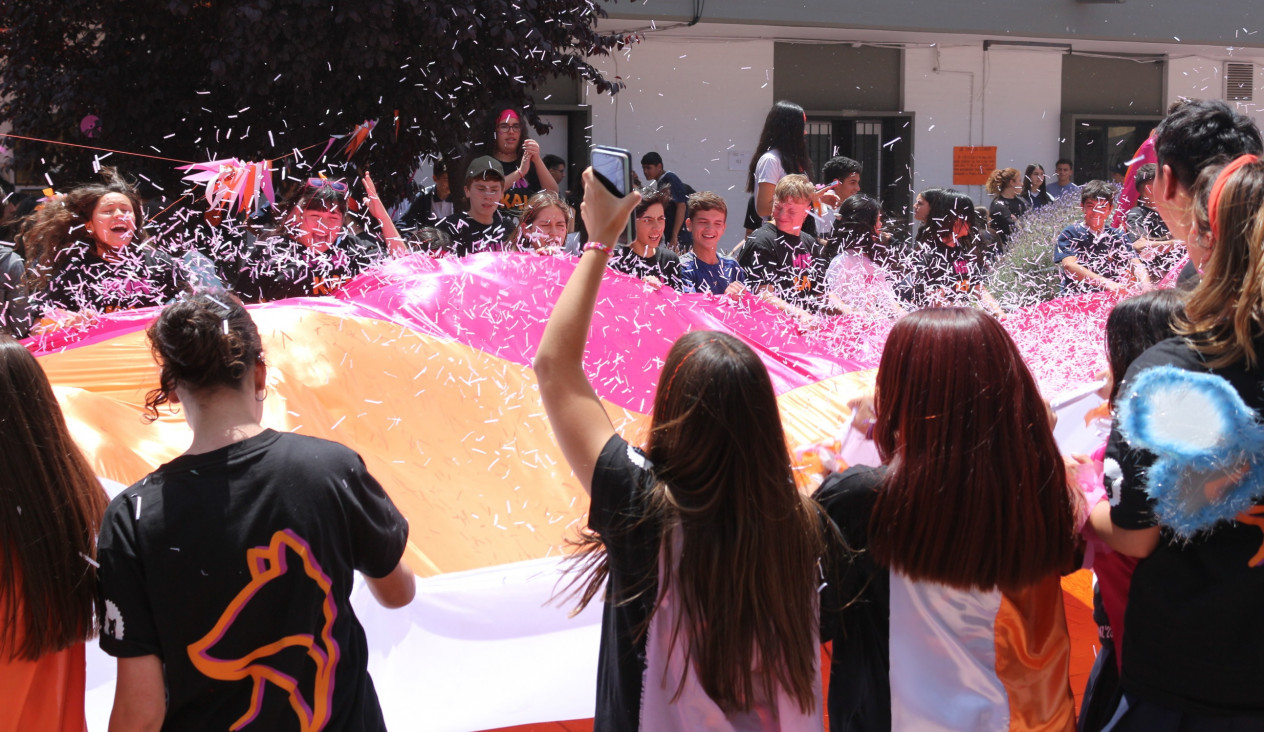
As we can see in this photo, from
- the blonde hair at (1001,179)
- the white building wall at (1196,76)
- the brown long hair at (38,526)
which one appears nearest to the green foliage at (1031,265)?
the blonde hair at (1001,179)

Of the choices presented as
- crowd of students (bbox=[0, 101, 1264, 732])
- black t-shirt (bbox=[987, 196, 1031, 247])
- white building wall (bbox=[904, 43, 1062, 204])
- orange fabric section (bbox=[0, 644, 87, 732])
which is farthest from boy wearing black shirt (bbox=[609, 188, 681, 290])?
white building wall (bbox=[904, 43, 1062, 204])

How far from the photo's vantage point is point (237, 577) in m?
1.65

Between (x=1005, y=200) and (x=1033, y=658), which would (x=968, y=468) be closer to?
(x=1033, y=658)

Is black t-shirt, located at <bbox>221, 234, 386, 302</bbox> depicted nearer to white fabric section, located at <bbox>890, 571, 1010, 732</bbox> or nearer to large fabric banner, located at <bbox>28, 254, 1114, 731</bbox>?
large fabric banner, located at <bbox>28, 254, 1114, 731</bbox>

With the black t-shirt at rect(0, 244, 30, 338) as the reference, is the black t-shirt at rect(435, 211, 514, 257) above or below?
above

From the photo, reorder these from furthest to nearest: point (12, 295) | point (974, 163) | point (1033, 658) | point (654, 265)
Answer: point (974, 163), point (654, 265), point (12, 295), point (1033, 658)

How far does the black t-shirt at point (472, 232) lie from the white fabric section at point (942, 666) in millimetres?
3120

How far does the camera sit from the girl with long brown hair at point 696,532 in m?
1.59

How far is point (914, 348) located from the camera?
1762 millimetres

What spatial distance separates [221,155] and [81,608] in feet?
12.9

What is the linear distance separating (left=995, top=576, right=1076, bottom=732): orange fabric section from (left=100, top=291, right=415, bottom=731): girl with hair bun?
103 centimetres

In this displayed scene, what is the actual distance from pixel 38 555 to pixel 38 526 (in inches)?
1.8

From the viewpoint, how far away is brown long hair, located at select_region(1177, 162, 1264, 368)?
1640 millimetres

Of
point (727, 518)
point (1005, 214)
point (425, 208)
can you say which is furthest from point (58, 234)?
point (1005, 214)
